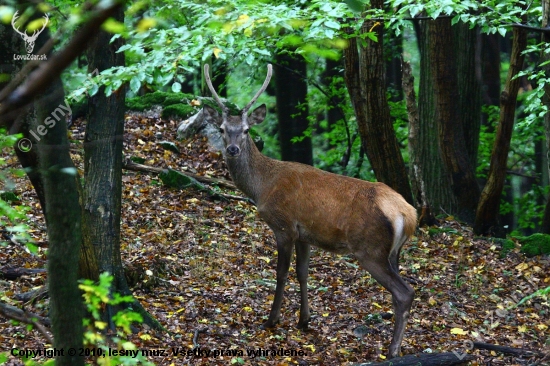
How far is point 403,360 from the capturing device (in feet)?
21.2

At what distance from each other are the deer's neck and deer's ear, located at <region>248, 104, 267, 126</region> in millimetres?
378

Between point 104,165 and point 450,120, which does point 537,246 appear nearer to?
point 450,120

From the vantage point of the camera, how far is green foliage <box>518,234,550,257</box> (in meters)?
10.6

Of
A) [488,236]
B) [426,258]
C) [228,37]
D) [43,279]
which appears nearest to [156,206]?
[43,279]

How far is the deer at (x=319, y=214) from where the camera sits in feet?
23.3

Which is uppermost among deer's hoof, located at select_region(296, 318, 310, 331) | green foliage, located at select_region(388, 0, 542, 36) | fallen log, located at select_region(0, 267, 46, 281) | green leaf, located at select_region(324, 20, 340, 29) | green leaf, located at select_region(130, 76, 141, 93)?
green foliage, located at select_region(388, 0, 542, 36)

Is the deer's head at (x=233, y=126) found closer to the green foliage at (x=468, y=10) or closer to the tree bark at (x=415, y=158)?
the green foliage at (x=468, y=10)

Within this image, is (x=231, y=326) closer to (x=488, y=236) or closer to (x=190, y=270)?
(x=190, y=270)

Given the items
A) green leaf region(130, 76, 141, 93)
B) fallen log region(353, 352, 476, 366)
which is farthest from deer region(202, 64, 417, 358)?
green leaf region(130, 76, 141, 93)

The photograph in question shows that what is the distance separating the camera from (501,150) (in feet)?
35.6

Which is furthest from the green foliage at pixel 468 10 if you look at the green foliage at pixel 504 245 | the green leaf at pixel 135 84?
the green foliage at pixel 504 245

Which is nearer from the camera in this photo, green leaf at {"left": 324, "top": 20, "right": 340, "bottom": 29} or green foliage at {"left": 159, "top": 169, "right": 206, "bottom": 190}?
green leaf at {"left": 324, "top": 20, "right": 340, "bottom": 29}

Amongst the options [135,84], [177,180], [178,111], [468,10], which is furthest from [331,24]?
[178,111]

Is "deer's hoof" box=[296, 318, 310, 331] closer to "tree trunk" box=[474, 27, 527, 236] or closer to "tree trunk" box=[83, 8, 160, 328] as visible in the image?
"tree trunk" box=[83, 8, 160, 328]
